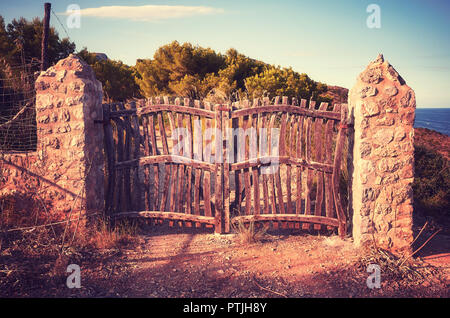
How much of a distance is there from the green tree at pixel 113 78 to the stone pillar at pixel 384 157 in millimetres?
11575

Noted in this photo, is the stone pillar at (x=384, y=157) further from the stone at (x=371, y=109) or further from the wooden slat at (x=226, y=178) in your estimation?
the wooden slat at (x=226, y=178)

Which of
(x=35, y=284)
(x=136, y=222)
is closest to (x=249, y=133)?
(x=136, y=222)

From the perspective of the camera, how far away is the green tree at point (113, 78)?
1407cm

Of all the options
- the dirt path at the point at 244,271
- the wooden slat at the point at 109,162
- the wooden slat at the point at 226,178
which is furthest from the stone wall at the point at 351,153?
the wooden slat at the point at 226,178

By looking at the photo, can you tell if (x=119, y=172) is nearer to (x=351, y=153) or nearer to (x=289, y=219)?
(x=289, y=219)

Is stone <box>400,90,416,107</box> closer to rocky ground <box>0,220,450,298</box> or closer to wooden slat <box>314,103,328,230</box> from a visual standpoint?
wooden slat <box>314,103,328,230</box>

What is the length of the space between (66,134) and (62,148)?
217 mm

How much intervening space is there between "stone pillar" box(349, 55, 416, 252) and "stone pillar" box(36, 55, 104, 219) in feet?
12.7

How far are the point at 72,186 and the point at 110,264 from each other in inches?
53.8

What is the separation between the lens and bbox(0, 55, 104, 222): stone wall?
4.77m

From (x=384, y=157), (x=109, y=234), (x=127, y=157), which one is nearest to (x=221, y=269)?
(x=109, y=234)

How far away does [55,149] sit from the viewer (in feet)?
15.8

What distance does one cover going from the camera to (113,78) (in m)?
15.3
